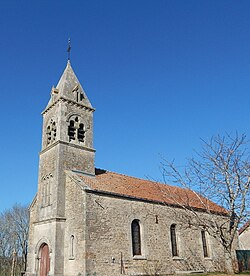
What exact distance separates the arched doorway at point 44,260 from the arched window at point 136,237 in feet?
19.1

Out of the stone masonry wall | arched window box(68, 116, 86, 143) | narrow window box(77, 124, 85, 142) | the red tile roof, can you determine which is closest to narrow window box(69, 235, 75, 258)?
the stone masonry wall

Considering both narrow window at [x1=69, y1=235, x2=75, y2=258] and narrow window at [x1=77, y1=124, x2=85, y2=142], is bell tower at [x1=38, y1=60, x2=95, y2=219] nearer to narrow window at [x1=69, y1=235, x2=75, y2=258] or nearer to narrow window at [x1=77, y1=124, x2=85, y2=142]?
narrow window at [x1=77, y1=124, x2=85, y2=142]

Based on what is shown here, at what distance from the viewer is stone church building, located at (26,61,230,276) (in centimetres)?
1784

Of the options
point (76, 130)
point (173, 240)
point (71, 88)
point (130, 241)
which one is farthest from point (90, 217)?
point (71, 88)

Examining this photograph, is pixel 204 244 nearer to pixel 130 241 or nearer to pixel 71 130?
pixel 130 241

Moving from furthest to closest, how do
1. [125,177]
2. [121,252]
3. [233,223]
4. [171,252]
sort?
[125,177]
[171,252]
[121,252]
[233,223]

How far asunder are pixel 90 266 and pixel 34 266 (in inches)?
212

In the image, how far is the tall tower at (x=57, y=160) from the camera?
1903 centimetres

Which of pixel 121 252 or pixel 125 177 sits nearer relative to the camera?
pixel 121 252

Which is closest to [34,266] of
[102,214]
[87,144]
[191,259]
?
[102,214]

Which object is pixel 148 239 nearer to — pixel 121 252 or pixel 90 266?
pixel 121 252

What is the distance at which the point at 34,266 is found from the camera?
64.6 feet

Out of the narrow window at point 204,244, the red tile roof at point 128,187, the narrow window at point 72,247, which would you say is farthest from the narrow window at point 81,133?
the narrow window at point 204,244

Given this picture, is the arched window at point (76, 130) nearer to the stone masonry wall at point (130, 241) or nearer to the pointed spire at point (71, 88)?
the pointed spire at point (71, 88)
